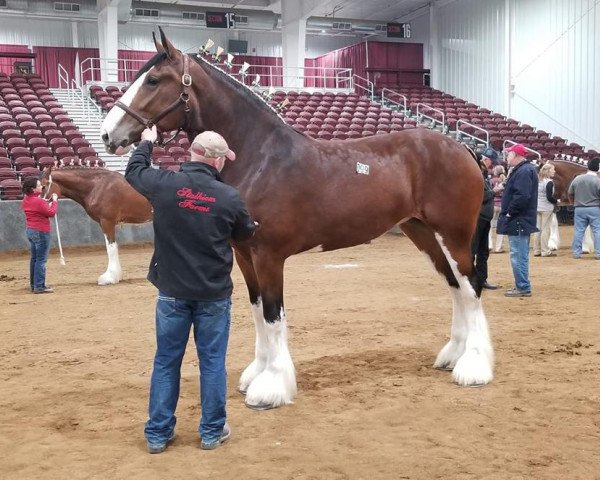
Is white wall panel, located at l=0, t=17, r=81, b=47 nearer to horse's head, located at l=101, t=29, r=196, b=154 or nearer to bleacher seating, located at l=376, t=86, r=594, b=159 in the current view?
bleacher seating, located at l=376, t=86, r=594, b=159

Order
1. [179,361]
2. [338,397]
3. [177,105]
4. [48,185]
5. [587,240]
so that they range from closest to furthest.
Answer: [179,361] → [177,105] → [338,397] → [48,185] → [587,240]

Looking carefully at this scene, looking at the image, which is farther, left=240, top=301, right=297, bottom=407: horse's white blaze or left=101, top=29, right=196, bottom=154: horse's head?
left=240, top=301, right=297, bottom=407: horse's white blaze

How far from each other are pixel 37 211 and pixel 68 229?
18.7 feet

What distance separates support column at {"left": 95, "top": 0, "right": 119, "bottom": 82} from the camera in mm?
23812

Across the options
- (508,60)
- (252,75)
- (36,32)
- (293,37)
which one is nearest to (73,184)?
(293,37)

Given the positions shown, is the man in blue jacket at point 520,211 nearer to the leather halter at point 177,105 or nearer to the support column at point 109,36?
the leather halter at point 177,105

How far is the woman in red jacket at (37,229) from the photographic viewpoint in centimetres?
964

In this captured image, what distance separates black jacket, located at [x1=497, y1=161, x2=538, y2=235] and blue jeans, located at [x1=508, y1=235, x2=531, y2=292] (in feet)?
0.42

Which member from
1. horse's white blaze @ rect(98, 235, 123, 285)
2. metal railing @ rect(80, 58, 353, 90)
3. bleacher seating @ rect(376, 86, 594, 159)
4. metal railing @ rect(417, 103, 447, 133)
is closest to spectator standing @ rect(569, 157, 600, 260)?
horse's white blaze @ rect(98, 235, 123, 285)

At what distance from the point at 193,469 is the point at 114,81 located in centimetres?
2244

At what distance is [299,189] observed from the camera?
4512 millimetres

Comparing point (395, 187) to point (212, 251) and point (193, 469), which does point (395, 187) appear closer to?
point (212, 251)

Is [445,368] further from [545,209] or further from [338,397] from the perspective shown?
[545,209]

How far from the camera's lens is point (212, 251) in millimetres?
3564
